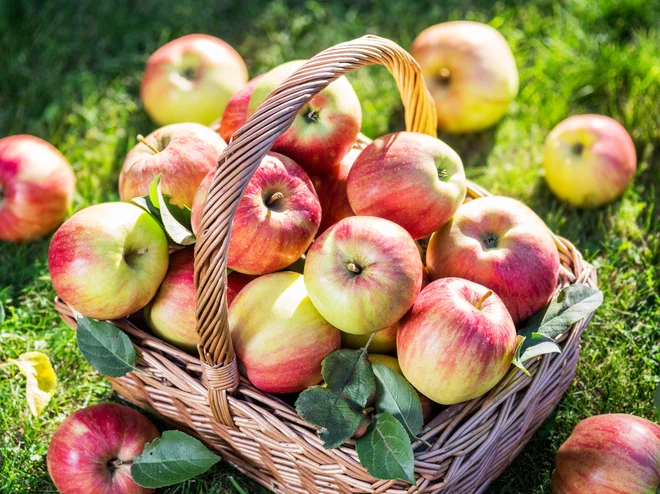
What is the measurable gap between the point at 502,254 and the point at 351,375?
0.50 m

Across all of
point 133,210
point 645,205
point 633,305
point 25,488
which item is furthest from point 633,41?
point 25,488

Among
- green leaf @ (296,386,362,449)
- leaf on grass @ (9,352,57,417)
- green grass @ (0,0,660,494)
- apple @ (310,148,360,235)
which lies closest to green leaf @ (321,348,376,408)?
green leaf @ (296,386,362,449)

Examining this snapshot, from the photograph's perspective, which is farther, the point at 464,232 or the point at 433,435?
the point at 464,232

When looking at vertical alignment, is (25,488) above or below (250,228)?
below

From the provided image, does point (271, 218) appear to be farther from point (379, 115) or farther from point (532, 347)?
point (379, 115)

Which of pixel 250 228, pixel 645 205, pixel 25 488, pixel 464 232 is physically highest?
pixel 250 228

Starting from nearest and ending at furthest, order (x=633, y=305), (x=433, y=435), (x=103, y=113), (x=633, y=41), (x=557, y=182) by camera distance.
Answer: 1. (x=433, y=435)
2. (x=633, y=305)
3. (x=557, y=182)
4. (x=103, y=113)
5. (x=633, y=41)

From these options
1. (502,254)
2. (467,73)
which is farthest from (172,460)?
(467,73)

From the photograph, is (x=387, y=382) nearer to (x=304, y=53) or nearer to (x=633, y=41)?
(x=304, y=53)

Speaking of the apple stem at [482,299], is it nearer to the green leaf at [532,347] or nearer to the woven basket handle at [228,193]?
the green leaf at [532,347]

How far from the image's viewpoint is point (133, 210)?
1.75m

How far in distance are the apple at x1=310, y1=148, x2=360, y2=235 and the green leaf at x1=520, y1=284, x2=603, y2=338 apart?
23.2 inches

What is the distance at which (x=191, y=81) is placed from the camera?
274 centimetres

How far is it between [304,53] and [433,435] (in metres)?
2.16
